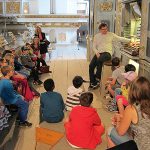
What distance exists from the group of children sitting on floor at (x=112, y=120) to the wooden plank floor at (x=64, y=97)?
13cm

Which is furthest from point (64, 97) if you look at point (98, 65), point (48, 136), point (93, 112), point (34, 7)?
point (34, 7)

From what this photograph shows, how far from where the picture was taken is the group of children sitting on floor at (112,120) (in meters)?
2.48

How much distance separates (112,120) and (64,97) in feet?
9.09

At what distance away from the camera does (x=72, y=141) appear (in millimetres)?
3182

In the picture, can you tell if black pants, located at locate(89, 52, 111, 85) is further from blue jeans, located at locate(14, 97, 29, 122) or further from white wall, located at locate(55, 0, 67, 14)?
white wall, located at locate(55, 0, 67, 14)

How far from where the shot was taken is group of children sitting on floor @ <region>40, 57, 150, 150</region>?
2.48m

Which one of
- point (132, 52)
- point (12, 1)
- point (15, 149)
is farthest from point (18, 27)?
point (15, 149)

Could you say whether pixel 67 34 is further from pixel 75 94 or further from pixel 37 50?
pixel 75 94

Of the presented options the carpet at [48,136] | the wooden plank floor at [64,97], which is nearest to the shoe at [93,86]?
the wooden plank floor at [64,97]

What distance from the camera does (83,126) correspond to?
3084mm

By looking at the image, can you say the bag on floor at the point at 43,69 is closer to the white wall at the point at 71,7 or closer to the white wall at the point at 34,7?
the white wall at the point at 34,7

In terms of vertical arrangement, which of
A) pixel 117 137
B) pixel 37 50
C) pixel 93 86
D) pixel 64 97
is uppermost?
pixel 37 50

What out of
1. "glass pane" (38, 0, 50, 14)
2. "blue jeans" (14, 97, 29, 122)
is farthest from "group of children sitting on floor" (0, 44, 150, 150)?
"glass pane" (38, 0, 50, 14)

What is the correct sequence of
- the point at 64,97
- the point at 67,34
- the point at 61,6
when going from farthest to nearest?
1. the point at 67,34
2. the point at 61,6
3. the point at 64,97
